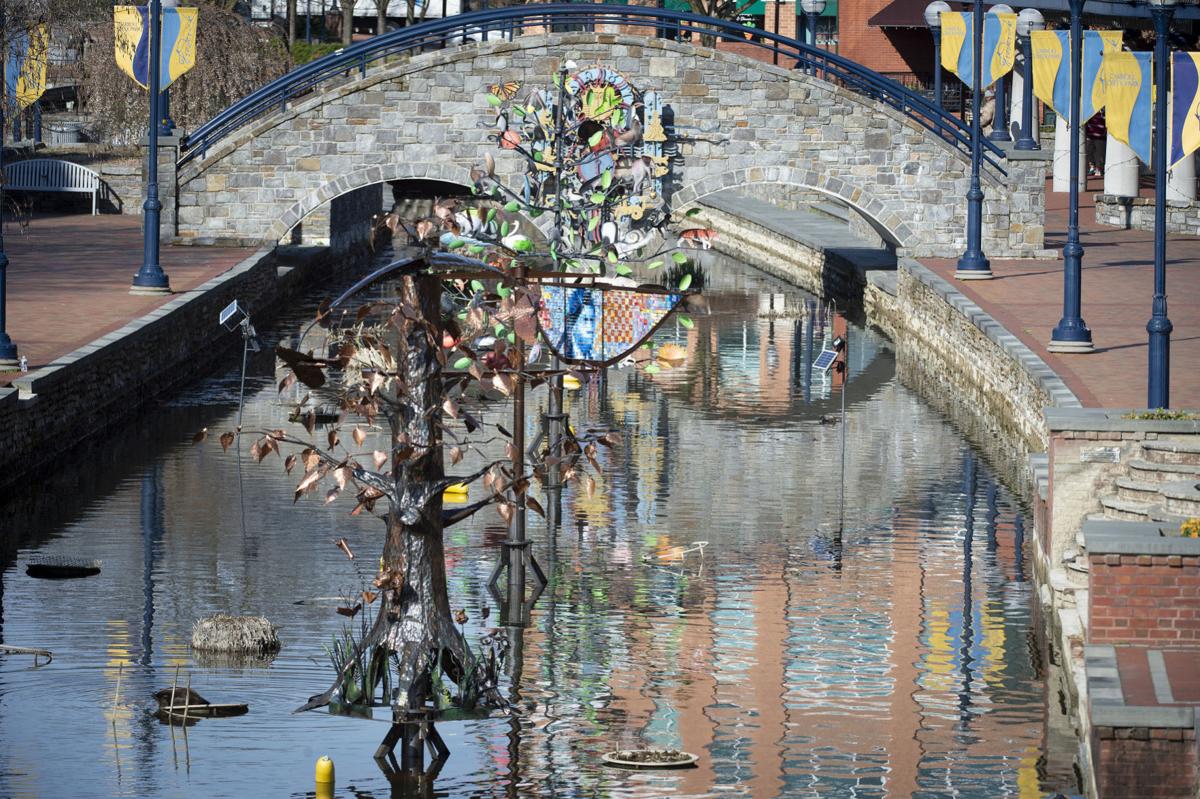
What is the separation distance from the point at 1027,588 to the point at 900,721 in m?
4.67

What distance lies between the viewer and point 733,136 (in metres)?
39.9

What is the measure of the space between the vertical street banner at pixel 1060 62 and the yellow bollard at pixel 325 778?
2496 centimetres

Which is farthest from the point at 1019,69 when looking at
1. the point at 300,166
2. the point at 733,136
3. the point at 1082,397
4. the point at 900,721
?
the point at 900,721

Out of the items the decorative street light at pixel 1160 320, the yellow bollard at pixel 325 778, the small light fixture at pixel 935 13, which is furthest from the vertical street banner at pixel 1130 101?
the yellow bollard at pixel 325 778

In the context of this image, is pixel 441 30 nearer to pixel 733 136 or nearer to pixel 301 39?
pixel 733 136

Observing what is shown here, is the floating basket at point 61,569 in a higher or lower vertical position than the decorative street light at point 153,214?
lower

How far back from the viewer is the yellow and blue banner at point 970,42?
4019 centimetres

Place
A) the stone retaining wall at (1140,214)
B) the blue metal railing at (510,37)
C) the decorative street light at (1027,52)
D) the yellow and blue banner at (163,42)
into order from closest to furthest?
the yellow and blue banner at (163,42), the blue metal railing at (510,37), the decorative street light at (1027,52), the stone retaining wall at (1140,214)

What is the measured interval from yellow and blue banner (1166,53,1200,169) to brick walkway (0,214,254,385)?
13820mm

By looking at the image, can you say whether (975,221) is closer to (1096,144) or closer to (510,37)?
(510,37)

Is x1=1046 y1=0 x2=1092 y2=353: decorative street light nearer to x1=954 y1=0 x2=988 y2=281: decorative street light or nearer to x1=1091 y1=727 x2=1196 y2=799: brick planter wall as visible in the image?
x1=954 y1=0 x2=988 y2=281: decorative street light

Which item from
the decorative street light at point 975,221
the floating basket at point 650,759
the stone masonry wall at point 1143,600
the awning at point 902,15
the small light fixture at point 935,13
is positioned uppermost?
the awning at point 902,15

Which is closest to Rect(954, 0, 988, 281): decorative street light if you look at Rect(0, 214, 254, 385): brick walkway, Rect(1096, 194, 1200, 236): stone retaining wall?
Rect(1096, 194, 1200, 236): stone retaining wall

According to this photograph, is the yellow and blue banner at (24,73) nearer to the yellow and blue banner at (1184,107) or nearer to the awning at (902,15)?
the yellow and blue banner at (1184,107)
